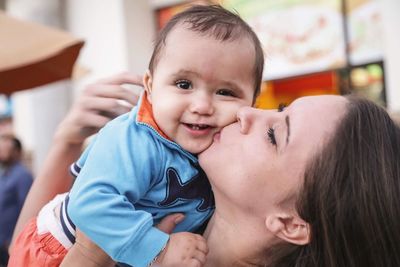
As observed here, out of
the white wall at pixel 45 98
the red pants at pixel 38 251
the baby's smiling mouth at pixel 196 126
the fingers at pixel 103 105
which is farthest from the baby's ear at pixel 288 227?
the white wall at pixel 45 98

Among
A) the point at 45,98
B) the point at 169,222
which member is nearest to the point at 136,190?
the point at 169,222

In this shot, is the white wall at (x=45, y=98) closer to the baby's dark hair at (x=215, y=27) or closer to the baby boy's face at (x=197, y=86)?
the baby's dark hair at (x=215, y=27)

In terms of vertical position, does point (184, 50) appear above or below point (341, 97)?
above

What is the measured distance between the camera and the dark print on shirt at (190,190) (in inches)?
57.0

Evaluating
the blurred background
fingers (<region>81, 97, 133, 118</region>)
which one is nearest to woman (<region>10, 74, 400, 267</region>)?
fingers (<region>81, 97, 133, 118</region>)

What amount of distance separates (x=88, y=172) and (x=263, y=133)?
19.2 inches

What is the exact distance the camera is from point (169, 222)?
1.43m

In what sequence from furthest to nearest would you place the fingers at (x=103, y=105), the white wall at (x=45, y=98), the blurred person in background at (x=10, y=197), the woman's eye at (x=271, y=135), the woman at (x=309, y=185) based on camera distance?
the white wall at (x=45, y=98)
the blurred person in background at (x=10, y=197)
the fingers at (x=103, y=105)
the woman's eye at (x=271, y=135)
the woman at (x=309, y=185)

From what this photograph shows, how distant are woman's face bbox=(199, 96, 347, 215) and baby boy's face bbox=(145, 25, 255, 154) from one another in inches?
2.5

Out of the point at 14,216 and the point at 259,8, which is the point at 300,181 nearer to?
Result: the point at 14,216

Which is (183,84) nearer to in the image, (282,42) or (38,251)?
(38,251)

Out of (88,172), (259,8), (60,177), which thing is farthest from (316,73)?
(88,172)

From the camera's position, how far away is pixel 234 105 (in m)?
1.48

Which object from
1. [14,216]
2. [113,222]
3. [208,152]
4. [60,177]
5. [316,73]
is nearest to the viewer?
[113,222]
